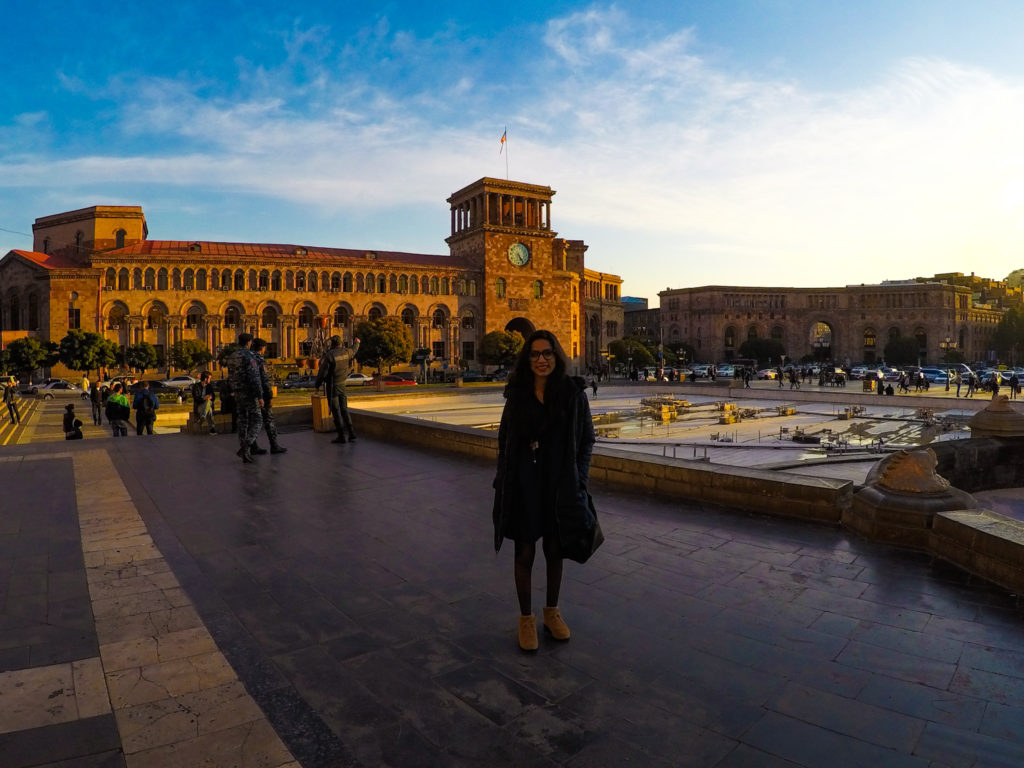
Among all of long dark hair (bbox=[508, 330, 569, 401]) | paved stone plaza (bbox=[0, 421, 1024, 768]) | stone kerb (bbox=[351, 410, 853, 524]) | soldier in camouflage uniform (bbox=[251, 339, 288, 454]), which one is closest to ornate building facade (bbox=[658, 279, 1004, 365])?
soldier in camouflage uniform (bbox=[251, 339, 288, 454])

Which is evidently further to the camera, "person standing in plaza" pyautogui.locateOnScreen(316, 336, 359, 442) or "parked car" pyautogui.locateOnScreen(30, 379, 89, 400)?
"parked car" pyautogui.locateOnScreen(30, 379, 89, 400)

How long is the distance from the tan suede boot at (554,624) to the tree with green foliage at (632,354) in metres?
66.6

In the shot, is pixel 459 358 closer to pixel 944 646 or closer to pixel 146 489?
pixel 146 489

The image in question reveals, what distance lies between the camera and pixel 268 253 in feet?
193

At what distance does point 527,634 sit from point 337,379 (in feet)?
27.2

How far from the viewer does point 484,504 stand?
21.9ft

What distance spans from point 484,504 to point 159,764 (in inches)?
172

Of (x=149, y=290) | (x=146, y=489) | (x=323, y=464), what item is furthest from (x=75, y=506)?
(x=149, y=290)

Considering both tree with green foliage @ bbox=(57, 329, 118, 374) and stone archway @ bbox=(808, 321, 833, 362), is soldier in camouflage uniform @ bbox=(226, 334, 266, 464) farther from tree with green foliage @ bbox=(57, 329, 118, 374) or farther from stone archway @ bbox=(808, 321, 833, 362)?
stone archway @ bbox=(808, 321, 833, 362)

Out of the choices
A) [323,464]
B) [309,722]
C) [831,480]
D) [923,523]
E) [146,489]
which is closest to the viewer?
[309,722]


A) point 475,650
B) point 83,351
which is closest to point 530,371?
point 475,650

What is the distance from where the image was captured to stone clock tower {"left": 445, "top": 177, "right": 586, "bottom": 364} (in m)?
66.1

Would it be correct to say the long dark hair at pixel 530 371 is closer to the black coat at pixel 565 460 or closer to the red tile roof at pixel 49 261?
the black coat at pixel 565 460

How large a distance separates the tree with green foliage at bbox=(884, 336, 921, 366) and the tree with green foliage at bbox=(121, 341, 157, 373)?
341 ft
